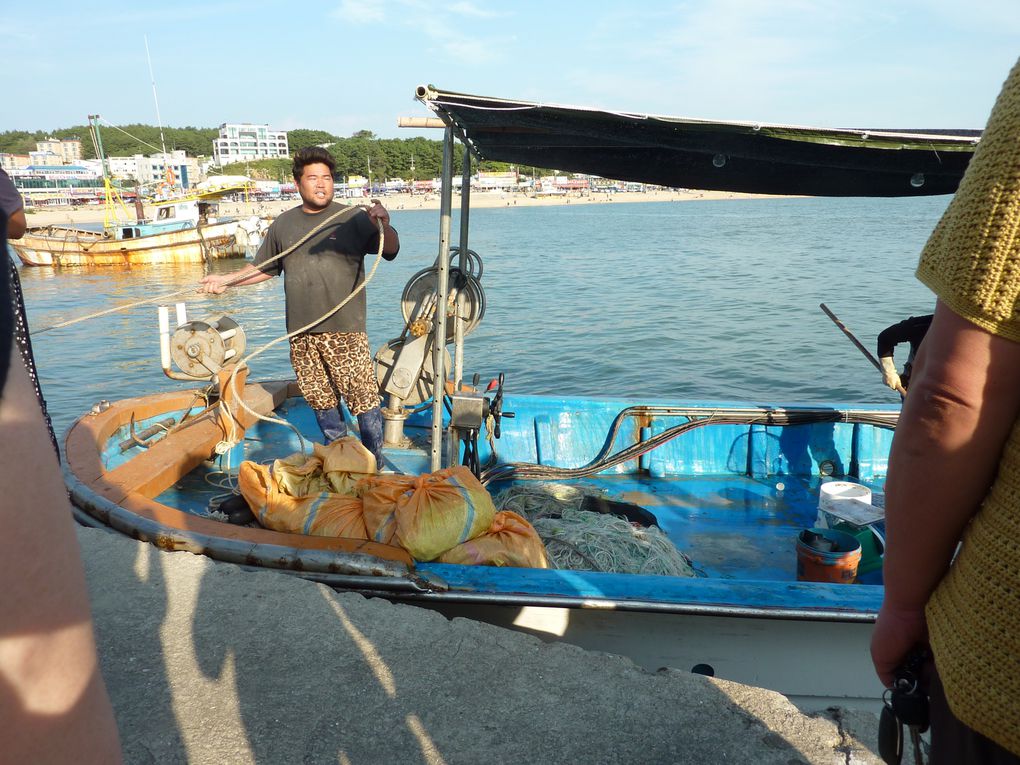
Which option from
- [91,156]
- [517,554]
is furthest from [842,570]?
[91,156]

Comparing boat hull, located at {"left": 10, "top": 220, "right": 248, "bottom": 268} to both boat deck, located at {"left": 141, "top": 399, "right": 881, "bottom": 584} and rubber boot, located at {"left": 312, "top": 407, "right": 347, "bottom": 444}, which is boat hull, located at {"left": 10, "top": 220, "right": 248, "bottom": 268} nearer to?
boat deck, located at {"left": 141, "top": 399, "right": 881, "bottom": 584}

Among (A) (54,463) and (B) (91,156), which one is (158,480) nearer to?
(A) (54,463)

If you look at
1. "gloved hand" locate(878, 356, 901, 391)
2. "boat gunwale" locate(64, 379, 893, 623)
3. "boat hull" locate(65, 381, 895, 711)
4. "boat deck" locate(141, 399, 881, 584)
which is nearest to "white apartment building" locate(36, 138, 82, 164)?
"boat deck" locate(141, 399, 881, 584)

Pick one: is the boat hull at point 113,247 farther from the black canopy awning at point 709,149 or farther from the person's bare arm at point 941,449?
the person's bare arm at point 941,449

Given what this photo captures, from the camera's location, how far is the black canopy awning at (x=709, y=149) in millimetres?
3619

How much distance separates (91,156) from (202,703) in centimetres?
17701

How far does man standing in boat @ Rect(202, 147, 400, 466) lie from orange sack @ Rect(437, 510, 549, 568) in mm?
1562

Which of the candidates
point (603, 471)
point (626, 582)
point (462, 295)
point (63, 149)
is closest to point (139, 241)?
point (462, 295)

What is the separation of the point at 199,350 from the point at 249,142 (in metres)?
191

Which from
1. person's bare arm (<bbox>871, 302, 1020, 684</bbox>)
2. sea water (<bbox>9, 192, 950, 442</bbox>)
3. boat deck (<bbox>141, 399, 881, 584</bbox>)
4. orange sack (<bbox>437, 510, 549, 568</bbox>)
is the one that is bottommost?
sea water (<bbox>9, 192, 950, 442</bbox>)

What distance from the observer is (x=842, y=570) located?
3.78 metres

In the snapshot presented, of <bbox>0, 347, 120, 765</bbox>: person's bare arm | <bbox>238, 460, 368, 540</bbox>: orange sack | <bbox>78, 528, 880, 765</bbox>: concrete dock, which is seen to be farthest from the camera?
<bbox>238, 460, 368, 540</bbox>: orange sack

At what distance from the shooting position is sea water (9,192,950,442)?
13062 millimetres

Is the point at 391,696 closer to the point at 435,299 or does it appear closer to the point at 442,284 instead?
the point at 442,284
